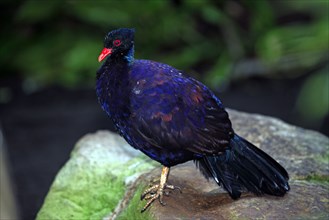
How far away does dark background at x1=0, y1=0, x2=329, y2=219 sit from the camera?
7.42 metres

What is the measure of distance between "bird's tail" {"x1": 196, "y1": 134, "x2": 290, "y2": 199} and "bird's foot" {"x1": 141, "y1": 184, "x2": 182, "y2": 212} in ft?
0.82

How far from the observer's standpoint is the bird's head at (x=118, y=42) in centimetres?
361

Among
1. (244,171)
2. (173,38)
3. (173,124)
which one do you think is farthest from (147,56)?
(173,124)

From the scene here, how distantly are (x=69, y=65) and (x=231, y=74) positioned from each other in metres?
2.12

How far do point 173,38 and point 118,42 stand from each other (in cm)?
473

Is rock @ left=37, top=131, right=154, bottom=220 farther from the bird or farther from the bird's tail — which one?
the bird's tail

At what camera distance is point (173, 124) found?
3441 millimetres

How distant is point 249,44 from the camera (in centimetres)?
822

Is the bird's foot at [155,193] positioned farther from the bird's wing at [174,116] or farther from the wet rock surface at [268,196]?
the bird's wing at [174,116]

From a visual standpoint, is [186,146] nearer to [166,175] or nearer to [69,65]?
[166,175]

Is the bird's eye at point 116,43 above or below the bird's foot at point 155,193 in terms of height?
above

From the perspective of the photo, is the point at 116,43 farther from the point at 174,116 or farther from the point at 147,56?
the point at 147,56

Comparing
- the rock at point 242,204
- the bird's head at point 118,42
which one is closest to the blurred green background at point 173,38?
the rock at point 242,204

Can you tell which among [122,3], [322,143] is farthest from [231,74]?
[322,143]
